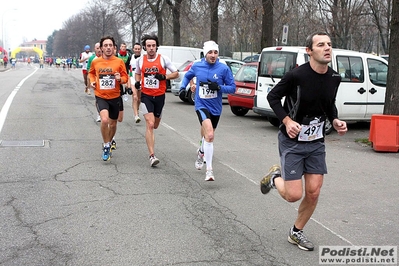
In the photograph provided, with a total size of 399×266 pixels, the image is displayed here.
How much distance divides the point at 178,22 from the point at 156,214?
92.8 ft

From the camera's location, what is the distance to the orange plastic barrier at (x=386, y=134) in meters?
10.4

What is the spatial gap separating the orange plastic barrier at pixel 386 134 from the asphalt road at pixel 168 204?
195 mm

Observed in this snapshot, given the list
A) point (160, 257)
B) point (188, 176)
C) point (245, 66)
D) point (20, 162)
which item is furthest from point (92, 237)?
point (245, 66)

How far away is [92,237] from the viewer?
16.3 feet

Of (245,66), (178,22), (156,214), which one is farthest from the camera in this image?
(178,22)

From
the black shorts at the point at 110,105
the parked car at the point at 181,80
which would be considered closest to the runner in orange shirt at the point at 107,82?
the black shorts at the point at 110,105

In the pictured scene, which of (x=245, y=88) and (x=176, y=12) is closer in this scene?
(x=245, y=88)

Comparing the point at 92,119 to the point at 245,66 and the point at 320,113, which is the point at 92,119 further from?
the point at 320,113

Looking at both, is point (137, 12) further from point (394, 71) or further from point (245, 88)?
point (394, 71)

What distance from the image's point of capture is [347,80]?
41.7 ft

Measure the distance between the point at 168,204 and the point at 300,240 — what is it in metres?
1.79

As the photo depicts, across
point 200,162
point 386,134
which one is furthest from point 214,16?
point 200,162

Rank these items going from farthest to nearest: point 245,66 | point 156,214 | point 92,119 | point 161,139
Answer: point 245,66 → point 92,119 → point 161,139 → point 156,214

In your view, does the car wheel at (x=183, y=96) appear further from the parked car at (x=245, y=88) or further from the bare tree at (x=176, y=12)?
the bare tree at (x=176, y=12)
